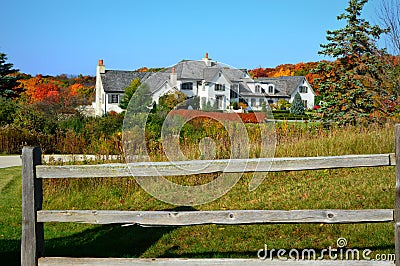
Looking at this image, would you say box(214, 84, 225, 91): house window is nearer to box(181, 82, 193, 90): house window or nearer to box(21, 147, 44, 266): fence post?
box(181, 82, 193, 90): house window

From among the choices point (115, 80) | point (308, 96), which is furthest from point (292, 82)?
point (115, 80)

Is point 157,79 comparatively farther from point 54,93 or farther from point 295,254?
point 54,93

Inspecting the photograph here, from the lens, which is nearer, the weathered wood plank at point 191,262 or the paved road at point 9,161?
the weathered wood plank at point 191,262

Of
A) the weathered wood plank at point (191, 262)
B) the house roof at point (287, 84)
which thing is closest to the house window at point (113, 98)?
the house roof at point (287, 84)

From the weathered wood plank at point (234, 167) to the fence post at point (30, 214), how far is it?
0.08 m

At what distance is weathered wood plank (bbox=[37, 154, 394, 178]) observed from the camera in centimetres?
377

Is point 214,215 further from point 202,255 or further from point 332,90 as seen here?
point 332,90

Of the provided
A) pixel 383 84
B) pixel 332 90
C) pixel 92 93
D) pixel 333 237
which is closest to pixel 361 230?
pixel 333 237

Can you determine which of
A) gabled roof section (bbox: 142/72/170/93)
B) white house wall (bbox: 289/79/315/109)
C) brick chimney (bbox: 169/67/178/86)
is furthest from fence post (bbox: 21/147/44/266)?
white house wall (bbox: 289/79/315/109)

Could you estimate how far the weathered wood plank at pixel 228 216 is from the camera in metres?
3.65

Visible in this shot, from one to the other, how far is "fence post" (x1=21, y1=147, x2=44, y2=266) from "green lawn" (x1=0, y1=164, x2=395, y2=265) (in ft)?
3.47

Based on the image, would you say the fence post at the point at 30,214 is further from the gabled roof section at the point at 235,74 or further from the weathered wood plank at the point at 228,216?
the gabled roof section at the point at 235,74

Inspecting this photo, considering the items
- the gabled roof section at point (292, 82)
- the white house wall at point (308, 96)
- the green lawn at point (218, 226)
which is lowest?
the green lawn at point (218, 226)

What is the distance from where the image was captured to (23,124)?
14.8 metres
